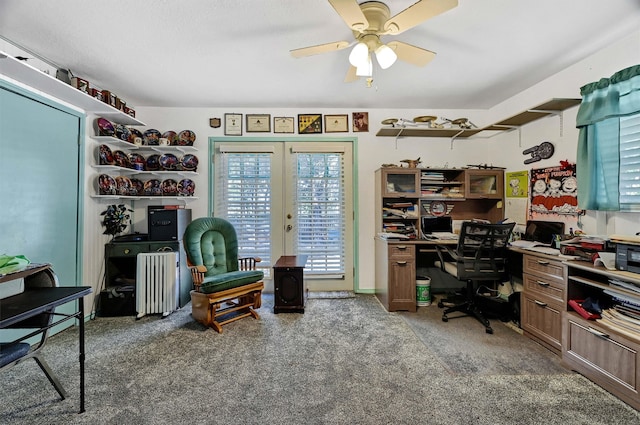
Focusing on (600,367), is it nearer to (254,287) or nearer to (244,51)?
(254,287)

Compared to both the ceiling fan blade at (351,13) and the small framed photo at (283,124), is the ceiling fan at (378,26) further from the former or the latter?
the small framed photo at (283,124)

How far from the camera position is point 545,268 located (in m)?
2.29

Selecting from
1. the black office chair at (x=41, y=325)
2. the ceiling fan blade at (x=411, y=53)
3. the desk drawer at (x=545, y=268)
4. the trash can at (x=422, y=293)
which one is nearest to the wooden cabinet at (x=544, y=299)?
the desk drawer at (x=545, y=268)

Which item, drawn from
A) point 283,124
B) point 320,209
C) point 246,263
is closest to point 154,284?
point 246,263

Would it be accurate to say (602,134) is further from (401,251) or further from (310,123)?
(310,123)

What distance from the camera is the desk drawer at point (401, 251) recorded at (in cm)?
308

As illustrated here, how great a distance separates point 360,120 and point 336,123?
1.11 ft

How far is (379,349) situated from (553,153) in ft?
8.75

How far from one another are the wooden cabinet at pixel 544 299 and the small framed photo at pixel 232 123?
3634mm

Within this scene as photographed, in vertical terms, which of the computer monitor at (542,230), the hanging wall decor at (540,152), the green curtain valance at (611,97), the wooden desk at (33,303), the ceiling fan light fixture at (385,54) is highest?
the ceiling fan light fixture at (385,54)

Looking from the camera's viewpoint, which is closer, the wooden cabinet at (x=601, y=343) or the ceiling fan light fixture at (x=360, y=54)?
the wooden cabinet at (x=601, y=343)

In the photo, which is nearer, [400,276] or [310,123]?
[400,276]

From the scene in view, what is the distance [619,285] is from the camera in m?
1.76

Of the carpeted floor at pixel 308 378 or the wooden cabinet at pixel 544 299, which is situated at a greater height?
the wooden cabinet at pixel 544 299
